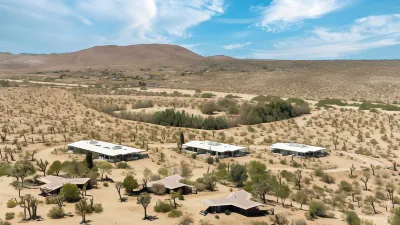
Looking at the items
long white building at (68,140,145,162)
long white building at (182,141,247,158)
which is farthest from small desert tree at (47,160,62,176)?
long white building at (182,141,247,158)

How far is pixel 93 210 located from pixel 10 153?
19246 mm

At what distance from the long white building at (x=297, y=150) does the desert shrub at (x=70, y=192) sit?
2570cm

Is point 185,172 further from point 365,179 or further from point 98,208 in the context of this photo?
point 365,179

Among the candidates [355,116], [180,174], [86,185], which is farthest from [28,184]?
[355,116]

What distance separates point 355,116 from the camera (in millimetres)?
69625

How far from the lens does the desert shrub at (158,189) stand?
31922 millimetres

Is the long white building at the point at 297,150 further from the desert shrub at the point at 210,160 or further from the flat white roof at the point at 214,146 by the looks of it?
the desert shrub at the point at 210,160

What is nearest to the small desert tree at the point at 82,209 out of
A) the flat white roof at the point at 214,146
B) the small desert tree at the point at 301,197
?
the small desert tree at the point at 301,197

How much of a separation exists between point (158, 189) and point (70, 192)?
275 inches

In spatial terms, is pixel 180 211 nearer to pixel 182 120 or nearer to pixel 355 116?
pixel 182 120

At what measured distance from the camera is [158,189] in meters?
31.9

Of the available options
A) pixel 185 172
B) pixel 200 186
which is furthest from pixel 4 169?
pixel 200 186

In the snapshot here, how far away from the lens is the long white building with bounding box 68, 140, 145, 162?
4219 centimetres

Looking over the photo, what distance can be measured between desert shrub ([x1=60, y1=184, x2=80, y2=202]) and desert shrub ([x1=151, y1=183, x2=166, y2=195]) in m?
6.14
